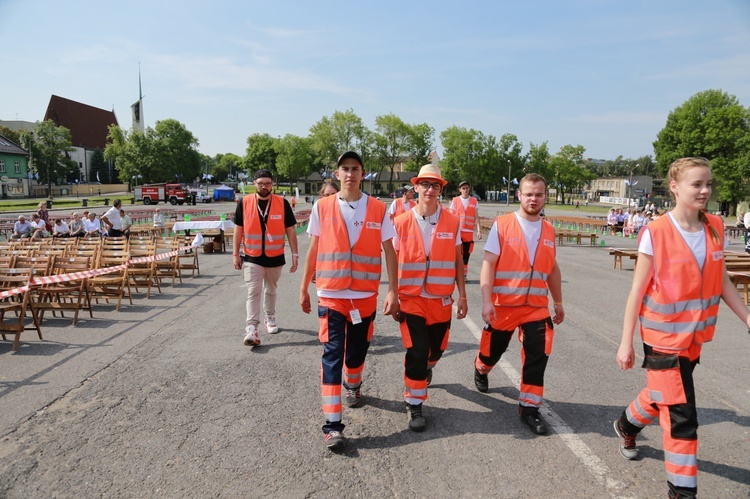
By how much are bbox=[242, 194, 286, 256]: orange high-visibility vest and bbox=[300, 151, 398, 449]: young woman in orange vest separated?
2354 millimetres

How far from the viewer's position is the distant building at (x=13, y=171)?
65750 millimetres

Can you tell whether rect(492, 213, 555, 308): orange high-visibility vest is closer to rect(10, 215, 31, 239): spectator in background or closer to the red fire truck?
rect(10, 215, 31, 239): spectator in background

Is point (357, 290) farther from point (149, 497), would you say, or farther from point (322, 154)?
point (322, 154)

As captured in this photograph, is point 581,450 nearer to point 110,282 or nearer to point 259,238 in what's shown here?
point 259,238

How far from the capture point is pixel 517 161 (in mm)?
91312

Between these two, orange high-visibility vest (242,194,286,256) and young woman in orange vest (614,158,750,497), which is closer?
young woman in orange vest (614,158,750,497)

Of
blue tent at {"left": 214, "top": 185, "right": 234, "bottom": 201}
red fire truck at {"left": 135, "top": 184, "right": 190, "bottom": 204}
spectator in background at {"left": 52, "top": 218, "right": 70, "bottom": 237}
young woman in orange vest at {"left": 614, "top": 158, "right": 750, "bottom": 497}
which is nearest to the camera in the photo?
young woman in orange vest at {"left": 614, "top": 158, "right": 750, "bottom": 497}

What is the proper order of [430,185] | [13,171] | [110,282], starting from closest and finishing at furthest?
[430,185], [110,282], [13,171]

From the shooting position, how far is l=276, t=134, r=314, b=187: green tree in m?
101

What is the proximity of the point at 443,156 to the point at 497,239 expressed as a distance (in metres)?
94.1

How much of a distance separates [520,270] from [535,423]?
1156mm

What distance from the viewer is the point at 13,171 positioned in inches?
2719

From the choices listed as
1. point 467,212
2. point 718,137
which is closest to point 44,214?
point 467,212

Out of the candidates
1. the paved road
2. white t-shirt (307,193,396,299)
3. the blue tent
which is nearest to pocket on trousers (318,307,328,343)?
white t-shirt (307,193,396,299)
